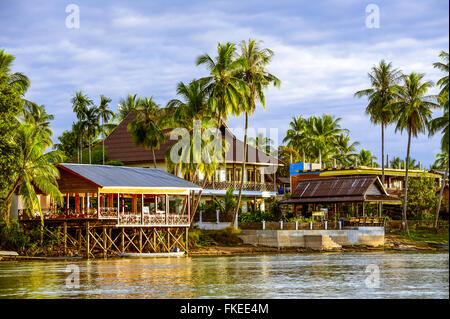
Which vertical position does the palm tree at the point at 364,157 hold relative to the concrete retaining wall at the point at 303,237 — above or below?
above

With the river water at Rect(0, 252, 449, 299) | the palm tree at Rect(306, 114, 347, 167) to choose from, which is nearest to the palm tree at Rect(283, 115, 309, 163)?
the palm tree at Rect(306, 114, 347, 167)

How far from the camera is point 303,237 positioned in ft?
166

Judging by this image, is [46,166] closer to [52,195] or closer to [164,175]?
[52,195]

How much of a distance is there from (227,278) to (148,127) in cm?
2738

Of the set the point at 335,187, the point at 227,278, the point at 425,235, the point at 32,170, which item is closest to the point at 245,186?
the point at 335,187

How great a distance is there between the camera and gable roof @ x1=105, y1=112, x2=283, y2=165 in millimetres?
61562

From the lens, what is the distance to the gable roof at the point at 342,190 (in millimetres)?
55062

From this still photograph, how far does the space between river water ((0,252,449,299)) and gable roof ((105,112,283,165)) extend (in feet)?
72.0

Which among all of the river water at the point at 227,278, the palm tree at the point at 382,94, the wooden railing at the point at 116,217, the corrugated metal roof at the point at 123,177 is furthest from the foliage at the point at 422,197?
the wooden railing at the point at 116,217

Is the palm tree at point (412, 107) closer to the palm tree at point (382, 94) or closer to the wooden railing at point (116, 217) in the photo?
the palm tree at point (382, 94)

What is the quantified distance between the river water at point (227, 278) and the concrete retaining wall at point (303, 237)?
29.8 ft

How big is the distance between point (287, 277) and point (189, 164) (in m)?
20.3

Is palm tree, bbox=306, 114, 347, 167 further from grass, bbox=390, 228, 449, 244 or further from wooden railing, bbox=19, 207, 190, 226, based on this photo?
wooden railing, bbox=19, 207, 190, 226

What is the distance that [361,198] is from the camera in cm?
5422
